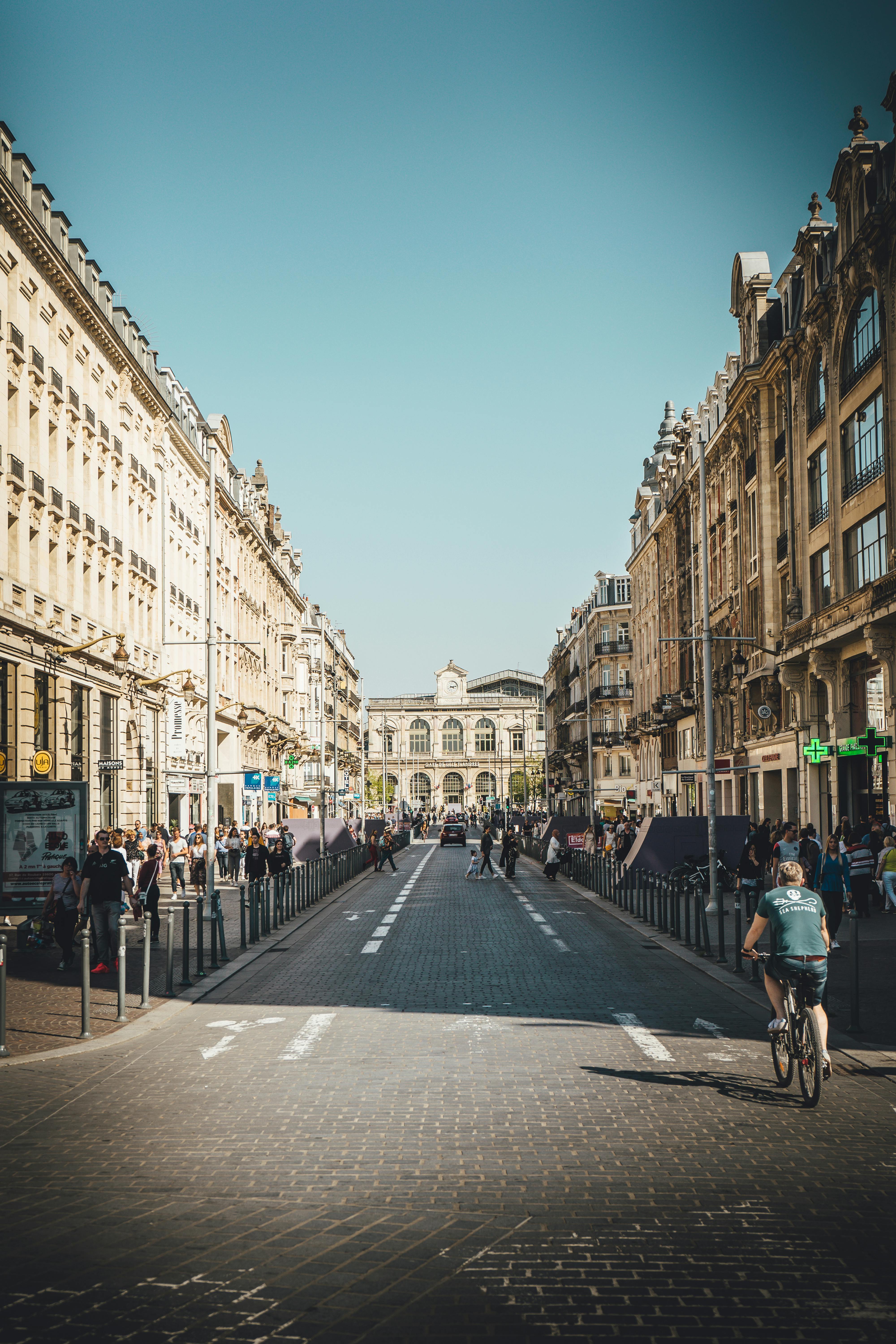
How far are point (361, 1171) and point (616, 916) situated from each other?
1916 centimetres

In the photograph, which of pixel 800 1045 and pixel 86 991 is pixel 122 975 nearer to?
pixel 86 991

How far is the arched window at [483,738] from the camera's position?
171 meters

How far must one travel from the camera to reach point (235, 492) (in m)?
66.9

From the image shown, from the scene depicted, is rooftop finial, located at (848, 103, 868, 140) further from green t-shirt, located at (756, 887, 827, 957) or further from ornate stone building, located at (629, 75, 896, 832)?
green t-shirt, located at (756, 887, 827, 957)

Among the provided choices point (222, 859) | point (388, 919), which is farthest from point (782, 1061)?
point (222, 859)

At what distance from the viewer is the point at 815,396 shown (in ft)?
118

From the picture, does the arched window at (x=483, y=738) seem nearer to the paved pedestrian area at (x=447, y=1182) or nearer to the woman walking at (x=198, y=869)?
the woman walking at (x=198, y=869)

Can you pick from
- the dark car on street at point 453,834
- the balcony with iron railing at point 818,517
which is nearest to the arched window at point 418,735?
the dark car on street at point 453,834

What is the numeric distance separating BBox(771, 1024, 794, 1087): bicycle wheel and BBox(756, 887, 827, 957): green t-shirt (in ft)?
2.76

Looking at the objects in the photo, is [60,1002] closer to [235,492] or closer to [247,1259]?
[247,1259]

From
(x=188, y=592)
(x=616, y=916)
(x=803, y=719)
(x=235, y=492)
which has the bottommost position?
(x=616, y=916)

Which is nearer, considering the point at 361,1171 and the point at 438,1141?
the point at 361,1171

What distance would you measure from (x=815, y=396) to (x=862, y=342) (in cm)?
484

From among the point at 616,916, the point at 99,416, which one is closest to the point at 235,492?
the point at 99,416
